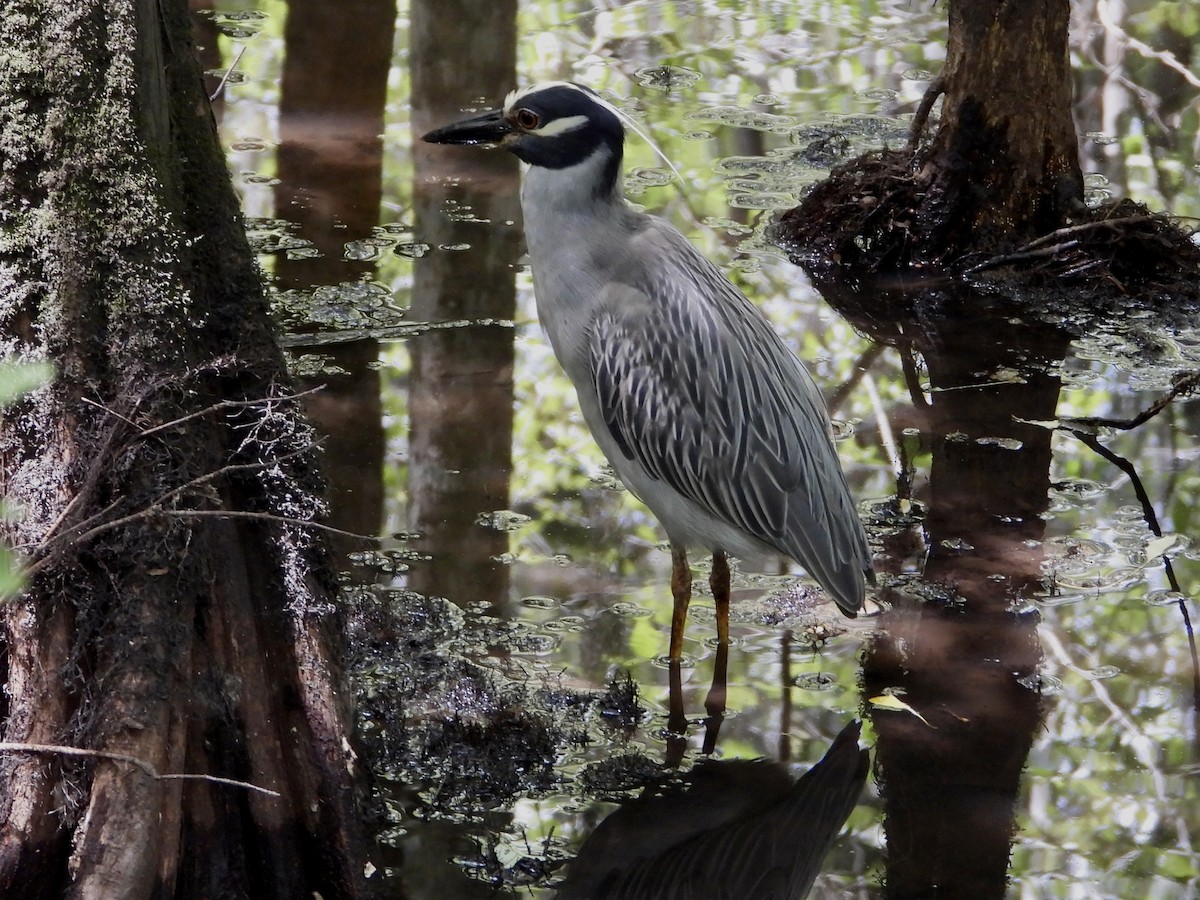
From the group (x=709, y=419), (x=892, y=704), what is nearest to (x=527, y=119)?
(x=709, y=419)

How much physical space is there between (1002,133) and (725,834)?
4.62 m

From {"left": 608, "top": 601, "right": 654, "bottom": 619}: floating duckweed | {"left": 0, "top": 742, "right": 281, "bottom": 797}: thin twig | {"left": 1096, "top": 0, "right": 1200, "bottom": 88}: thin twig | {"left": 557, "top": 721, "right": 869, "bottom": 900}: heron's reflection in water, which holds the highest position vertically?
{"left": 1096, "top": 0, "right": 1200, "bottom": 88}: thin twig

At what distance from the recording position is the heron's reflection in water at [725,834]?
147 inches

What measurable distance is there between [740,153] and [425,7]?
7.52 ft

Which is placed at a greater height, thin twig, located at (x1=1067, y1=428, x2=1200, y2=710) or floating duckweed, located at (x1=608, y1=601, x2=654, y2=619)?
thin twig, located at (x1=1067, y1=428, x2=1200, y2=710)

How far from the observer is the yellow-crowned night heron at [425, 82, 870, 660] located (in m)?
4.50

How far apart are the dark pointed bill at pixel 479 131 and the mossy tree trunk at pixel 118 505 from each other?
137cm

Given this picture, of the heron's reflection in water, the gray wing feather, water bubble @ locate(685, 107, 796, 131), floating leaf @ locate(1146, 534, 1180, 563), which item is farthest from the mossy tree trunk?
water bubble @ locate(685, 107, 796, 131)

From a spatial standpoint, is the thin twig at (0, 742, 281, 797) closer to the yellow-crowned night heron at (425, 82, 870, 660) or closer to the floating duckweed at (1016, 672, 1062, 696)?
the yellow-crowned night heron at (425, 82, 870, 660)

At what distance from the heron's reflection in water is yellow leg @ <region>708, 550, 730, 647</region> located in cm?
54

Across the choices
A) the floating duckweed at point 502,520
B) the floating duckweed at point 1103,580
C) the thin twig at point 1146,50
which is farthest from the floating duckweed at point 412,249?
the thin twig at point 1146,50

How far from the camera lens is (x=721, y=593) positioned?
15.4 ft

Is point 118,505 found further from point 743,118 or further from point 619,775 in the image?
point 743,118

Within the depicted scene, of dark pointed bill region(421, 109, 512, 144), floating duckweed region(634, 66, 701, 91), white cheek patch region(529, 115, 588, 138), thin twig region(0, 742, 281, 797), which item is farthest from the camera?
floating duckweed region(634, 66, 701, 91)
